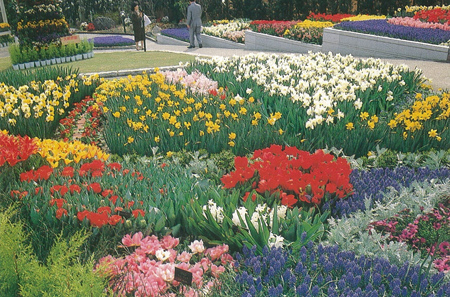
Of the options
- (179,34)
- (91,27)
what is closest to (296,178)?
(179,34)

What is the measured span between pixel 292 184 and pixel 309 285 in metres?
1.13

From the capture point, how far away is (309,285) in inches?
88.2

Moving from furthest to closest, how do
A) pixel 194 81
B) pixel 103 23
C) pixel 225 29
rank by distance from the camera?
1. pixel 103 23
2. pixel 225 29
3. pixel 194 81

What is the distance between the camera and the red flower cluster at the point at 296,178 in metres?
3.27

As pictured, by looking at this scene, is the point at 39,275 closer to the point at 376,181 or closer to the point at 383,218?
the point at 383,218

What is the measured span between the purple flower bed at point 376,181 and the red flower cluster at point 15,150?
8.30 feet

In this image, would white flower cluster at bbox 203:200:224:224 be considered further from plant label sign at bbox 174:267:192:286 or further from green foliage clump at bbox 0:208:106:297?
green foliage clump at bbox 0:208:106:297

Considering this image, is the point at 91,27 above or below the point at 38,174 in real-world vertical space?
below

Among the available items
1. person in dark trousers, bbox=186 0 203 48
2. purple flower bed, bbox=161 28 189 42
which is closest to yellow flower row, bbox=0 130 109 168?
person in dark trousers, bbox=186 0 203 48

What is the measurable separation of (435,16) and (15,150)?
44.5 feet

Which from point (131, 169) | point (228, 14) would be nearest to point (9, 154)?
point (131, 169)

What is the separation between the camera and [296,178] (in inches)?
132

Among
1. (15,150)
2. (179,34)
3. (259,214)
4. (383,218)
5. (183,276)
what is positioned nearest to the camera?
(183,276)

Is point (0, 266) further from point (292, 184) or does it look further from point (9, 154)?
point (292, 184)
